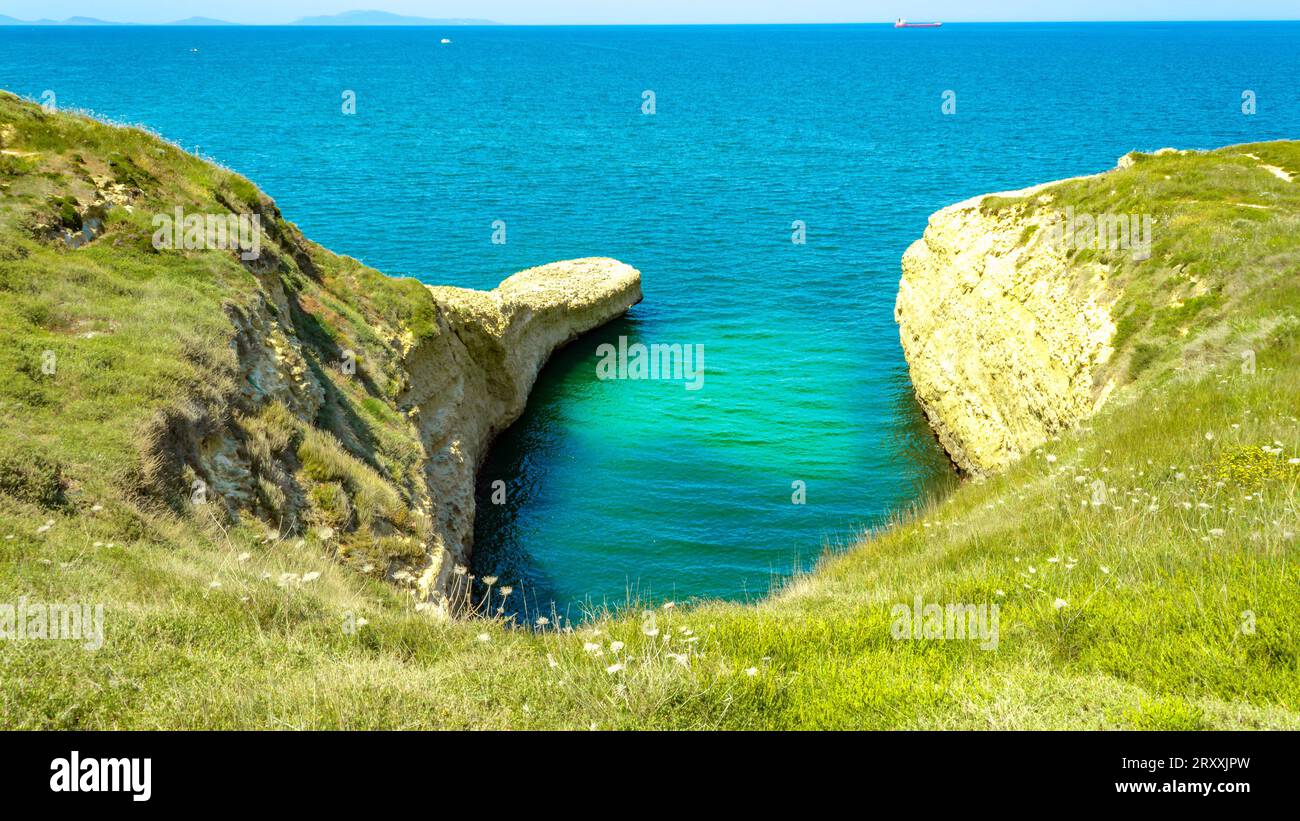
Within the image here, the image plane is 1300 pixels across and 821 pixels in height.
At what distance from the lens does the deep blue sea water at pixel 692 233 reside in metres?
29.4

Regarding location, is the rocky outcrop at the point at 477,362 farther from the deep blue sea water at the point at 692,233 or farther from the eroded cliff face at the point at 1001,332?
the eroded cliff face at the point at 1001,332

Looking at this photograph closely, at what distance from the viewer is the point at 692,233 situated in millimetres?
66062

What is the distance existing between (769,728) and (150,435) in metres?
11.9

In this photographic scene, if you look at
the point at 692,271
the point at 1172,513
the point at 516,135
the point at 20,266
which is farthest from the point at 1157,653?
the point at 516,135

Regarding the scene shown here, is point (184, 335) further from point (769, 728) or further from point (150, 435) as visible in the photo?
point (769, 728)

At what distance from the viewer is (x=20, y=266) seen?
17719 millimetres

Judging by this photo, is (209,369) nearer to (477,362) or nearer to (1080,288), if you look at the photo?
(477,362)

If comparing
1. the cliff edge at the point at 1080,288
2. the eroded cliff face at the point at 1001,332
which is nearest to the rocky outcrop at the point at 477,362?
the cliff edge at the point at 1080,288

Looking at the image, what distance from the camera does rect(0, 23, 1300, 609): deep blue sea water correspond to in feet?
96.6

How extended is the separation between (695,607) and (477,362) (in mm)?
24527

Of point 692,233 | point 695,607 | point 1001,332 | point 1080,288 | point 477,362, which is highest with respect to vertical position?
point 692,233

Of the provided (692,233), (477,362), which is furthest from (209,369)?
(692,233)

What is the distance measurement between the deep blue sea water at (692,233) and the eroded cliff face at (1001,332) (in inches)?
104
